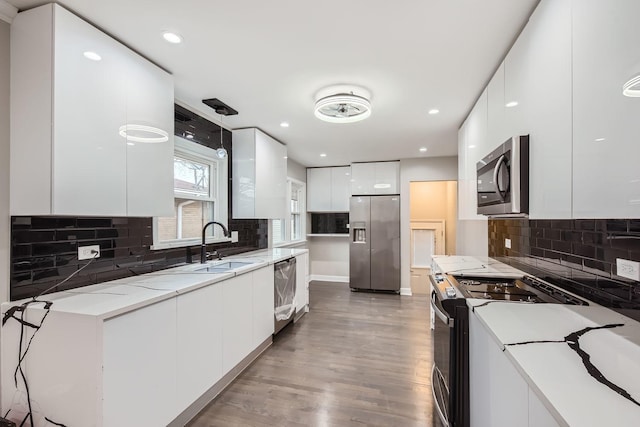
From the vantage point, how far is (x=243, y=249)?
3.78 meters

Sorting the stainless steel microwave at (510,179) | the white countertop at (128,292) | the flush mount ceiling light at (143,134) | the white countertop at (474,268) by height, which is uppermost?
the flush mount ceiling light at (143,134)

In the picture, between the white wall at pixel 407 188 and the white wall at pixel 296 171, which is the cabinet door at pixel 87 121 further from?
the white wall at pixel 407 188

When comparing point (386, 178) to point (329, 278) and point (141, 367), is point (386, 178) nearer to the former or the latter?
point (329, 278)

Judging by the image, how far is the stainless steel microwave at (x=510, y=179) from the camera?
1.51 metres

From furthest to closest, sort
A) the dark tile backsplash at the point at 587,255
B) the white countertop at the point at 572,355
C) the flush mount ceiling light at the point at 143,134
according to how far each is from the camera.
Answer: the flush mount ceiling light at the point at 143,134, the dark tile backsplash at the point at 587,255, the white countertop at the point at 572,355

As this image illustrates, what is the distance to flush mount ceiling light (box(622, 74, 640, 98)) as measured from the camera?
32.0 inches

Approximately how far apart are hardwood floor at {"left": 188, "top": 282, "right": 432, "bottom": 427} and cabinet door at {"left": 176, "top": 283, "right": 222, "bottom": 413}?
238 millimetres

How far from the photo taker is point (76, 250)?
6.02 feet

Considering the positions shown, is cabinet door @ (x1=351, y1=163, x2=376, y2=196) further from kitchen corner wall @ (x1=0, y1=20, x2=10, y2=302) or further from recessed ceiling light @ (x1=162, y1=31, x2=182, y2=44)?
kitchen corner wall @ (x1=0, y1=20, x2=10, y2=302)

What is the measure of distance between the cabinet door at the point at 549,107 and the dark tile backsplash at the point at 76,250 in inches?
102

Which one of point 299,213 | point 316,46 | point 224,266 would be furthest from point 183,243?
point 299,213

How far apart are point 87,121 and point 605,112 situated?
7.64 ft

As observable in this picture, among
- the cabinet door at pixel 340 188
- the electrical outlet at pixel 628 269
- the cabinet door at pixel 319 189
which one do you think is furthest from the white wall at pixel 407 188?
the electrical outlet at pixel 628 269

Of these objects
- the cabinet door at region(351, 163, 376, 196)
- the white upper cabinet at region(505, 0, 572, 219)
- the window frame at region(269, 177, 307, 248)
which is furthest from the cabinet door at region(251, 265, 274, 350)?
the cabinet door at region(351, 163, 376, 196)
